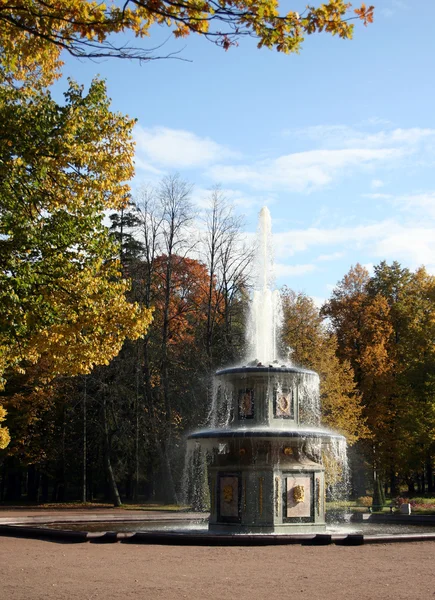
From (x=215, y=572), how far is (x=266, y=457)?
26.5ft

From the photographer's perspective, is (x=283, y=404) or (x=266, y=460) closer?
(x=266, y=460)

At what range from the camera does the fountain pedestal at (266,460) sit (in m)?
19.6

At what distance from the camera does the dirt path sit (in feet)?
32.7

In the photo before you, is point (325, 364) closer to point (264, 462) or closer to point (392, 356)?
point (392, 356)

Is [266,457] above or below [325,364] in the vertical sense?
below

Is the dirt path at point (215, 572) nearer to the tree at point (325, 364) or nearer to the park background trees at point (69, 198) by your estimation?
the park background trees at point (69, 198)

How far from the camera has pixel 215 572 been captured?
39.5 feet

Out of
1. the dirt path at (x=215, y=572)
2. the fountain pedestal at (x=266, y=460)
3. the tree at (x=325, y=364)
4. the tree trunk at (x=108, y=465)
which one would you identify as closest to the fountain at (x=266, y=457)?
the fountain pedestal at (x=266, y=460)

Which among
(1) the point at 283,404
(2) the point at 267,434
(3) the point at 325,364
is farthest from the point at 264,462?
(3) the point at 325,364

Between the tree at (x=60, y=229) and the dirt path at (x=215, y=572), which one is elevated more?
the tree at (x=60, y=229)

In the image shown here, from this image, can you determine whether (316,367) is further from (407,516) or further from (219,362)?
(407,516)

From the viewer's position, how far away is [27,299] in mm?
14430

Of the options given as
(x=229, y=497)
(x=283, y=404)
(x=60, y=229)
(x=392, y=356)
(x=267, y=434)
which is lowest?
(x=229, y=497)

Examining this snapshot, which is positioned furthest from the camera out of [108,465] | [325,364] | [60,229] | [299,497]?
[108,465]
